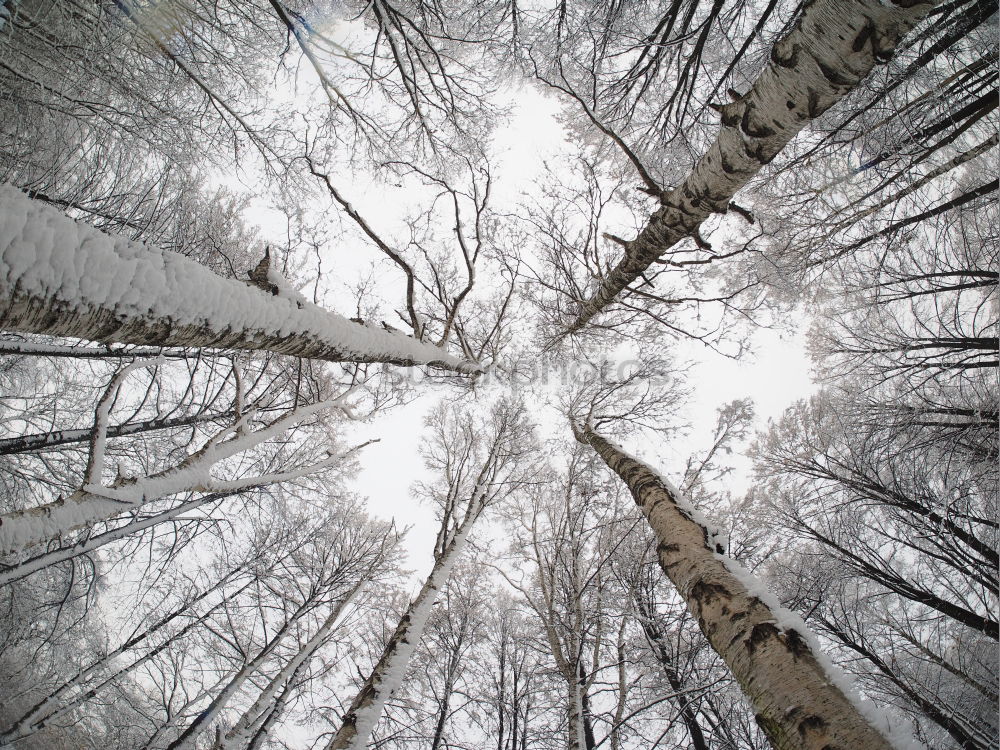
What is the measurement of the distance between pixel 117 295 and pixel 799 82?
8.50 ft

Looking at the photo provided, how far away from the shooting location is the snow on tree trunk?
2.63m

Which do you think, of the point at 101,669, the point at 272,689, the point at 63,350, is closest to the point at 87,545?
the point at 63,350

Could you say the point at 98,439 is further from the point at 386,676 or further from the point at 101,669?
the point at 101,669

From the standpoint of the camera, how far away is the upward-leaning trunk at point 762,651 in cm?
98

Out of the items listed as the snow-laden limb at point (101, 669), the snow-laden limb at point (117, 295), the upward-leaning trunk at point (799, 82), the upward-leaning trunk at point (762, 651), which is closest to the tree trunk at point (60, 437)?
the snow-laden limb at point (101, 669)

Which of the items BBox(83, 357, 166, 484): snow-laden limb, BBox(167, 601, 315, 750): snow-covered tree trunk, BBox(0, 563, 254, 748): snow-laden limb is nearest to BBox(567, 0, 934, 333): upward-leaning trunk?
BBox(83, 357, 166, 484): snow-laden limb

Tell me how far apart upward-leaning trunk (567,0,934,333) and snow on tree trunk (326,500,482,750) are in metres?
4.09

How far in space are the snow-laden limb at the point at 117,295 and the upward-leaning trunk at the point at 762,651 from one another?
6.88 ft

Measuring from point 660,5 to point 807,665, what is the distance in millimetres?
5033

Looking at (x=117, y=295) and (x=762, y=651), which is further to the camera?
(x=762, y=651)

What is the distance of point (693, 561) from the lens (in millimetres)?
1743

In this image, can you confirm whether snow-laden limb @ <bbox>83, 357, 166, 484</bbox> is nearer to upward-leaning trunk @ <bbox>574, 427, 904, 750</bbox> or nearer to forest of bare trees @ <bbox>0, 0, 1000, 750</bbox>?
forest of bare trees @ <bbox>0, 0, 1000, 750</bbox>

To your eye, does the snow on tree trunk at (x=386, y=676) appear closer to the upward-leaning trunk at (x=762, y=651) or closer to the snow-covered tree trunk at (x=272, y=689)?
the snow-covered tree trunk at (x=272, y=689)

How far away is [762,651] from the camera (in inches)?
49.1
